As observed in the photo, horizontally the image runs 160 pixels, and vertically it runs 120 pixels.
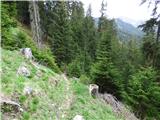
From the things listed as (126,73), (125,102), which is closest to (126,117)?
(125,102)

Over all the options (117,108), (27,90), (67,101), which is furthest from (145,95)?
(27,90)

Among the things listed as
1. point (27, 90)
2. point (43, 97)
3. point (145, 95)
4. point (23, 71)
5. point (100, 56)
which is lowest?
point (145, 95)

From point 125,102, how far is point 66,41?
A: 18.7 metres

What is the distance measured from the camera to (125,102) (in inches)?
770

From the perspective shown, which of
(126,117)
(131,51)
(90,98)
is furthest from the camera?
(131,51)

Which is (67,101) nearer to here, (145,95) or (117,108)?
(117,108)

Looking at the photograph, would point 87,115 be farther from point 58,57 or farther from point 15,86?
point 58,57

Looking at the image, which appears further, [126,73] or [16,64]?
[126,73]

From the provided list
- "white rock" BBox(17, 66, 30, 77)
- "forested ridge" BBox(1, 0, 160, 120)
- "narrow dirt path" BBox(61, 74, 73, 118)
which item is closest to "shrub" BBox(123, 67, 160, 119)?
"forested ridge" BBox(1, 0, 160, 120)

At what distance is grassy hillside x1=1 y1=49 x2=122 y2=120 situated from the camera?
31.4ft

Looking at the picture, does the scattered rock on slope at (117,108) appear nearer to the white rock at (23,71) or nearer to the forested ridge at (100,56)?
the forested ridge at (100,56)

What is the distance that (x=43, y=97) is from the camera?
10.9m

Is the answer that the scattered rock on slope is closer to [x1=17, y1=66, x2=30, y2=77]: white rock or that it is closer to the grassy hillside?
the grassy hillside

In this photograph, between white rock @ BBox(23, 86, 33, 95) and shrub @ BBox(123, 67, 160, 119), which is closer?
white rock @ BBox(23, 86, 33, 95)
